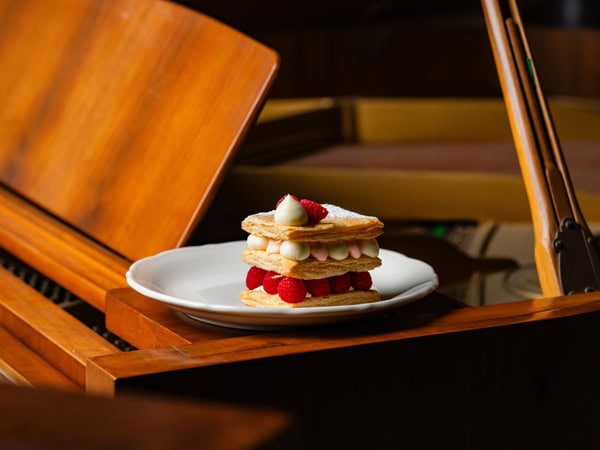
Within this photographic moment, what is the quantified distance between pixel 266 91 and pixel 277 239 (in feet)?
1.52

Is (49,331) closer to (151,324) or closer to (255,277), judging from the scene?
(151,324)

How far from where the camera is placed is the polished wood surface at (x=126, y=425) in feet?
1.42

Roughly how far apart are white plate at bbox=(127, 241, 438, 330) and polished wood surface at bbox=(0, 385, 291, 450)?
0.62 m

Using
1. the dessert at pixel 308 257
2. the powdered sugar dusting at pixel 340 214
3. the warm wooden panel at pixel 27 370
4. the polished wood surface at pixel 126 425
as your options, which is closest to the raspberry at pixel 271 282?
the dessert at pixel 308 257

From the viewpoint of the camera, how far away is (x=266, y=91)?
1.57 metres

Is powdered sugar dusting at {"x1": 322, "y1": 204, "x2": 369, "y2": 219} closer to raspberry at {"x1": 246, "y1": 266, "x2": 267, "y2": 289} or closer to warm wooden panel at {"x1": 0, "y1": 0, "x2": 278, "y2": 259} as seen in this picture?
raspberry at {"x1": 246, "y1": 266, "x2": 267, "y2": 289}

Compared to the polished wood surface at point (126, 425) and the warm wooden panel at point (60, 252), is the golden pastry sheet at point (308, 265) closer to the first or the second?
the warm wooden panel at point (60, 252)

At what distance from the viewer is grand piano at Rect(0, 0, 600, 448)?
1052 mm

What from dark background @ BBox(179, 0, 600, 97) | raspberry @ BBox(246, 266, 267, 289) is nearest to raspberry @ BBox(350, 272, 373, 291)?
raspberry @ BBox(246, 266, 267, 289)

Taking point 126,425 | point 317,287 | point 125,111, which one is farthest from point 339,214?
point 126,425

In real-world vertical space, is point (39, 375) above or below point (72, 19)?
below

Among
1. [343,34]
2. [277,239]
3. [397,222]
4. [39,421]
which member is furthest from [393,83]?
[39,421]

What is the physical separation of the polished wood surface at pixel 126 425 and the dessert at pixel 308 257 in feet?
2.19

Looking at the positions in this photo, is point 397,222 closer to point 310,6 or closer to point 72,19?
point 72,19
